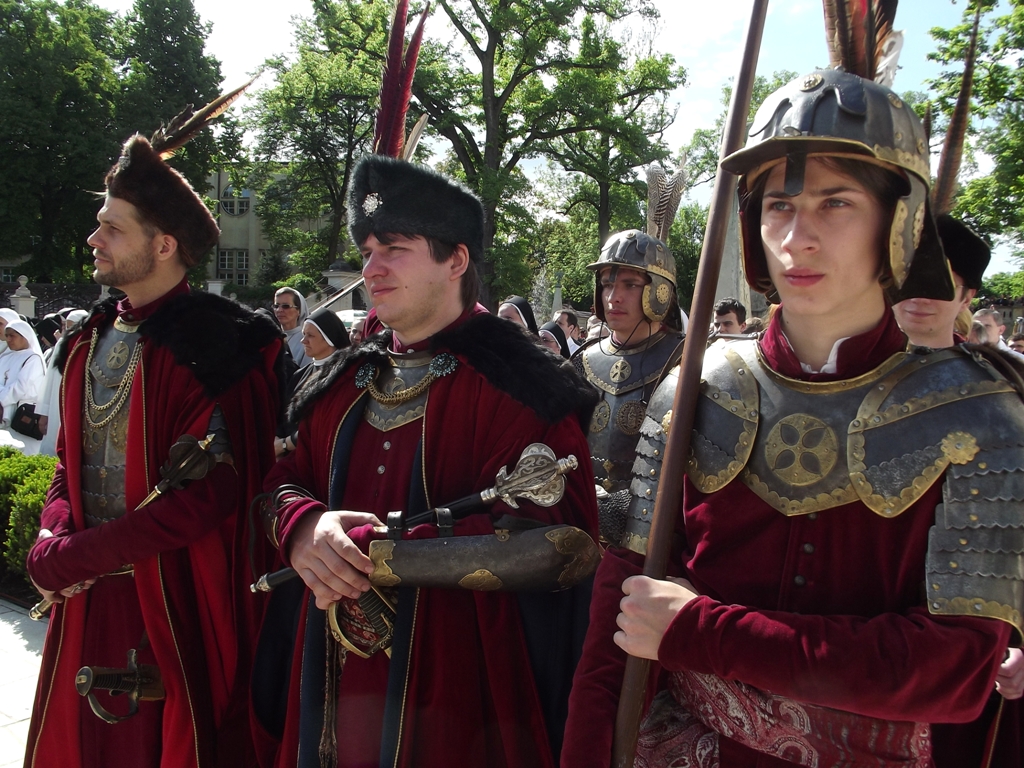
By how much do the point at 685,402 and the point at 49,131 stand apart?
38216 mm

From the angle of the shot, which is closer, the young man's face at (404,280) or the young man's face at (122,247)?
the young man's face at (404,280)

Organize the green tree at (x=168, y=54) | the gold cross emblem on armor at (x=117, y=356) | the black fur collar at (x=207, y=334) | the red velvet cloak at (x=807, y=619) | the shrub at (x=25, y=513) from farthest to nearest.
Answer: the green tree at (x=168, y=54)
the shrub at (x=25, y=513)
the gold cross emblem on armor at (x=117, y=356)
the black fur collar at (x=207, y=334)
the red velvet cloak at (x=807, y=619)

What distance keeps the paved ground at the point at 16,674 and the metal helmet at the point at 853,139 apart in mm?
4085

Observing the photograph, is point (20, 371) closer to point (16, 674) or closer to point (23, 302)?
point (16, 674)

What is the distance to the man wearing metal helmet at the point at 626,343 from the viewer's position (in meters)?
4.19

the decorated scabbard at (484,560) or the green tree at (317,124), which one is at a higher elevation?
the green tree at (317,124)

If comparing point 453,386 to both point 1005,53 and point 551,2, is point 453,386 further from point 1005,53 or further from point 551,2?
point 551,2

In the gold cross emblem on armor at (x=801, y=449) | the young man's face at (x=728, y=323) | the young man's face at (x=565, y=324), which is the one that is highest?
the young man's face at (x=565, y=324)

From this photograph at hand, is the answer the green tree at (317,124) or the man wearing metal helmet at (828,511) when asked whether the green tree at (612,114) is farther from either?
the man wearing metal helmet at (828,511)

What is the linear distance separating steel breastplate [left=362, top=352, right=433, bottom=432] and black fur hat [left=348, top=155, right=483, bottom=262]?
376 mm

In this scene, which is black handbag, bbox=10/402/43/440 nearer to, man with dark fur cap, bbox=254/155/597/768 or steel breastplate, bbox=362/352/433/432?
man with dark fur cap, bbox=254/155/597/768

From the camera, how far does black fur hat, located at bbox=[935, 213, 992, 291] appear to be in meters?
2.35

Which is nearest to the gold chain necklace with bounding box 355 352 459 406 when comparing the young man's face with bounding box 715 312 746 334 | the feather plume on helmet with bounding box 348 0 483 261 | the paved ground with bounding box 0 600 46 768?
the feather plume on helmet with bounding box 348 0 483 261

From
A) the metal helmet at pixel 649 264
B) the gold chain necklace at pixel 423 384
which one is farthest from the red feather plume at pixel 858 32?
the metal helmet at pixel 649 264
